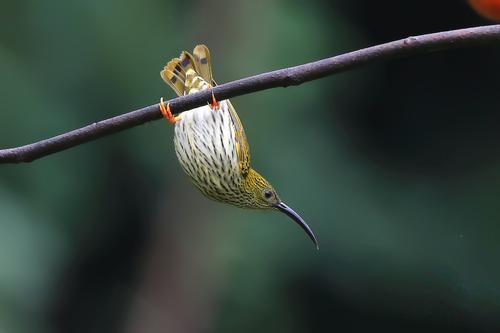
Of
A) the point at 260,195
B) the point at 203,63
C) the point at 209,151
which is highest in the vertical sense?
the point at 203,63

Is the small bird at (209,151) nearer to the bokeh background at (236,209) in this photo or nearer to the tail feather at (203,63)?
the tail feather at (203,63)

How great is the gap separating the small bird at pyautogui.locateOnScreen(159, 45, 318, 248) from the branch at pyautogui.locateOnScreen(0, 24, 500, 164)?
1.21 m

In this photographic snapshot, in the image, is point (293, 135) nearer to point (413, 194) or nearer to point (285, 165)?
point (285, 165)

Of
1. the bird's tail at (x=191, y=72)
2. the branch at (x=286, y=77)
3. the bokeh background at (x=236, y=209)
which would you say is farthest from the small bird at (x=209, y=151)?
the bokeh background at (x=236, y=209)

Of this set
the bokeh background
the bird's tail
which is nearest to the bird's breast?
the bird's tail

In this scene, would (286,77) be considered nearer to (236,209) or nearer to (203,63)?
(203,63)

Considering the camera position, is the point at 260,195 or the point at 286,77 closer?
the point at 286,77

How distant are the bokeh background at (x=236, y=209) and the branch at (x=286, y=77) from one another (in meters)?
3.15

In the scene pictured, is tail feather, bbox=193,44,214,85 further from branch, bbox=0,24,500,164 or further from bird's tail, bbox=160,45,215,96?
branch, bbox=0,24,500,164

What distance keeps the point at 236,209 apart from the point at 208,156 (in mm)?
2558

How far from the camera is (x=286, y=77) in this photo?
233 cm

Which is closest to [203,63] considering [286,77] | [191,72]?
[191,72]

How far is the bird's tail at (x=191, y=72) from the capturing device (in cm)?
363

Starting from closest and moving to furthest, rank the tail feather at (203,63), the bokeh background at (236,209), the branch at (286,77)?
the branch at (286,77), the tail feather at (203,63), the bokeh background at (236,209)
